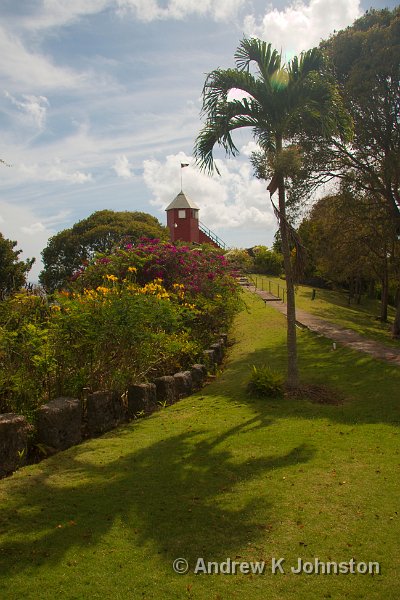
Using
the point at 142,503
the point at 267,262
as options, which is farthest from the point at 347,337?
the point at 267,262

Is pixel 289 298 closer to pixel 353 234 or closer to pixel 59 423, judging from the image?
pixel 59 423

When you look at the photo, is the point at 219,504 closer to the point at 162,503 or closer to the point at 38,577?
the point at 162,503

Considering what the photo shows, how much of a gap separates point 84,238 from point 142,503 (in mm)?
37345

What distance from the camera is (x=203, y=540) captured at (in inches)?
150

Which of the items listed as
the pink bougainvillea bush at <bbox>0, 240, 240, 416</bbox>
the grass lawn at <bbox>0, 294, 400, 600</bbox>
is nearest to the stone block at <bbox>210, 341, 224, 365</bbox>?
the pink bougainvillea bush at <bbox>0, 240, 240, 416</bbox>

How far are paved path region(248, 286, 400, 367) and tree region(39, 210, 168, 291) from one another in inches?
736

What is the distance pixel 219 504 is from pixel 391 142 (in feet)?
50.6

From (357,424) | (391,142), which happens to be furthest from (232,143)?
(391,142)

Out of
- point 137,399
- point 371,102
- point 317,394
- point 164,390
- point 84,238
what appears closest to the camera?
point 137,399

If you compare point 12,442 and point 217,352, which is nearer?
point 12,442

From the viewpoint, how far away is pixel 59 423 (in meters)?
5.67

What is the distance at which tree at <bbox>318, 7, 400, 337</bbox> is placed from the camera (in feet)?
52.3

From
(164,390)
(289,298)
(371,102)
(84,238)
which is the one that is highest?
(371,102)

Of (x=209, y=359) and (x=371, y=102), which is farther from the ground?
(x=371, y=102)
